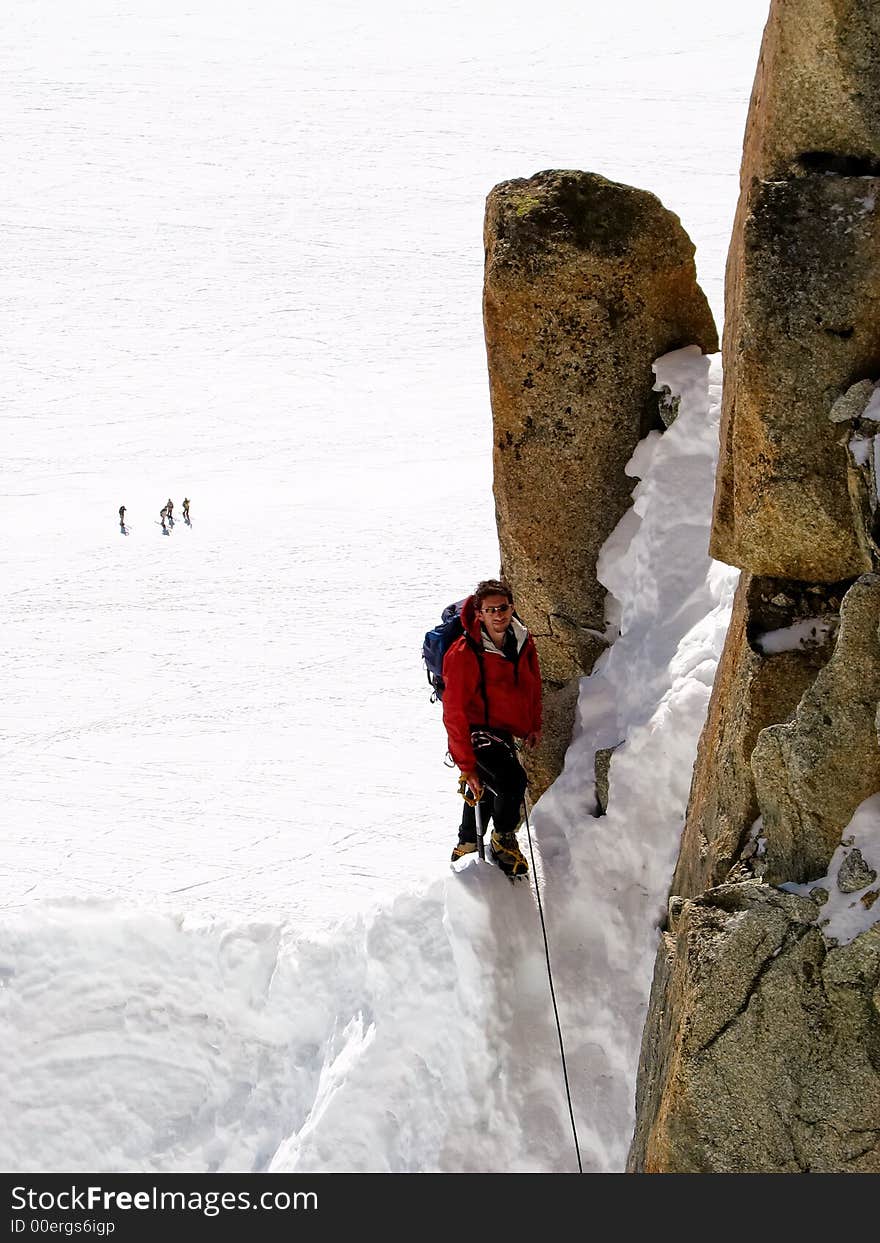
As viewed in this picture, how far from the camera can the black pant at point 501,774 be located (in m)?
8.65

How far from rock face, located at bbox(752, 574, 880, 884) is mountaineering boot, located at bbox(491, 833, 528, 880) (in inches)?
96.8

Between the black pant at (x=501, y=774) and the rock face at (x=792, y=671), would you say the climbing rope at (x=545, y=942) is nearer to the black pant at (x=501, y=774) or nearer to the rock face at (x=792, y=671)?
the black pant at (x=501, y=774)

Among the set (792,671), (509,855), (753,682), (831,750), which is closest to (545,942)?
(509,855)

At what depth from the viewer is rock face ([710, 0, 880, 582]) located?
6.57 metres

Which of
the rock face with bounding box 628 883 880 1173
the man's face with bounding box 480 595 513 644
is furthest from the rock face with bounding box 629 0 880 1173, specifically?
the man's face with bounding box 480 595 513 644

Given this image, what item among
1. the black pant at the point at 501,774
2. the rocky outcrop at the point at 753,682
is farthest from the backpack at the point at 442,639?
the rocky outcrop at the point at 753,682

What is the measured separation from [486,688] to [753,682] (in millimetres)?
1897

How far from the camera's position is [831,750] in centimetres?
632

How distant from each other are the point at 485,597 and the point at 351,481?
104 feet

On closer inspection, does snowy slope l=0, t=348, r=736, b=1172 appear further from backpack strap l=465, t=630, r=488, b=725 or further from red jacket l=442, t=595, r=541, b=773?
backpack strap l=465, t=630, r=488, b=725

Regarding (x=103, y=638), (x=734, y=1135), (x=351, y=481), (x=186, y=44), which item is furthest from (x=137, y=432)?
(x=186, y=44)

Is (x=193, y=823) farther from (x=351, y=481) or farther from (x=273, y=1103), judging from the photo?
(x=351, y=481)

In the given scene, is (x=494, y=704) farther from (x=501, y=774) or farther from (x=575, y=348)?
(x=575, y=348)

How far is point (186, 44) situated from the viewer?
98438 mm
